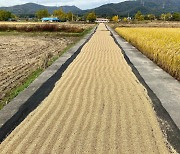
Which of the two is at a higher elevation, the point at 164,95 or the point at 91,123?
the point at 91,123

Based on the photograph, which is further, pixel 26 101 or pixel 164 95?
pixel 164 95

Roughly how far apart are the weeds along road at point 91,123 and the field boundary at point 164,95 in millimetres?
180

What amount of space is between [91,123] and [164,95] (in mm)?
2941

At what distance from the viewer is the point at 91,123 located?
214 inches

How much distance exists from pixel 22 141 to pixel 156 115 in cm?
285

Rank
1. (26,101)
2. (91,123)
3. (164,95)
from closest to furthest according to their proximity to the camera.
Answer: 1. (91,123)
2. (26,101)
3. (164,95)

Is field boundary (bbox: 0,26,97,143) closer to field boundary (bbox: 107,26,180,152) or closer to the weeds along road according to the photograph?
the weeds along road

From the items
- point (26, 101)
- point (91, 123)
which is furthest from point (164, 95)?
point (26, 101)

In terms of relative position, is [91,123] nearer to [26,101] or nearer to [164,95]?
[26,101]

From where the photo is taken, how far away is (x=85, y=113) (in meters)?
6.00

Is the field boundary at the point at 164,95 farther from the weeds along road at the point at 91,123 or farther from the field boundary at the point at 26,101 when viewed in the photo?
the field boundary at the point at 26,101

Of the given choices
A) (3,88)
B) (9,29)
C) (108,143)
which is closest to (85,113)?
(108,143)

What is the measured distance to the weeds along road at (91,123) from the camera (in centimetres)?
450

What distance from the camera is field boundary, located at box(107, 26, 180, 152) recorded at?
5.28m
